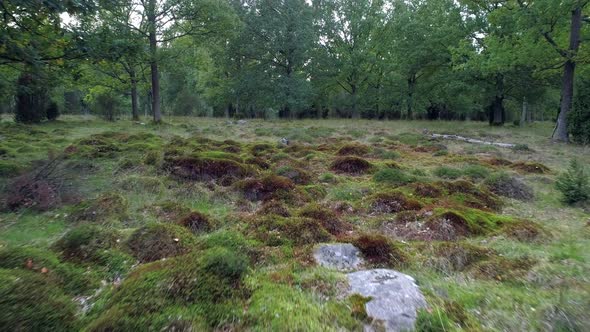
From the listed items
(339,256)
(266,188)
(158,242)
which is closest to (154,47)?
(266,188)

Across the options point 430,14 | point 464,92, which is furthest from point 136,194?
point 430,14

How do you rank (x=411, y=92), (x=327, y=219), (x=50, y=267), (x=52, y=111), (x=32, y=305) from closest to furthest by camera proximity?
(x=32, y=305), (x=50, y=267), (x=327, y=219), (x=52, y=111), (x=411, y=92)

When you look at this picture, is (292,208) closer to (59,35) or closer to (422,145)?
(59,35)

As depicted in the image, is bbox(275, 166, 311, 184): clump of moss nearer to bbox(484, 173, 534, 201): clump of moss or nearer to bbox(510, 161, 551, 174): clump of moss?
bbox(484, 173, 534, 201): clump of moss

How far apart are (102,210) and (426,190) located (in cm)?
627

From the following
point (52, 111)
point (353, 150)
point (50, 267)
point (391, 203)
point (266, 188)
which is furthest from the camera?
point (52, 111)

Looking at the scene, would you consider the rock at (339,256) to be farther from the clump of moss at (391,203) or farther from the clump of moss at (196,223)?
the clump of moss at (391,203)

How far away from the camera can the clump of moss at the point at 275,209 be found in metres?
5.85

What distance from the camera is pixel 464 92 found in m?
26.9

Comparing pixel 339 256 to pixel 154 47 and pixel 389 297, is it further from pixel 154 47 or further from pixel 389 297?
pixel 154 47

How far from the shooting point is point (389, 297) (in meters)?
2.92

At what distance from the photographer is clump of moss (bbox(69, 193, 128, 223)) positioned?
18.0 ft

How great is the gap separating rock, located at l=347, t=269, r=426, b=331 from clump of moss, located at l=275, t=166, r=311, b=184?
497 centimetres

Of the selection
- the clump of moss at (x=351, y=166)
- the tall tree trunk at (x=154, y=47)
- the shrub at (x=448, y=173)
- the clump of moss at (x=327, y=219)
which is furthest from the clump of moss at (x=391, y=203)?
the tall tree trunk at (x=154, y=47)
